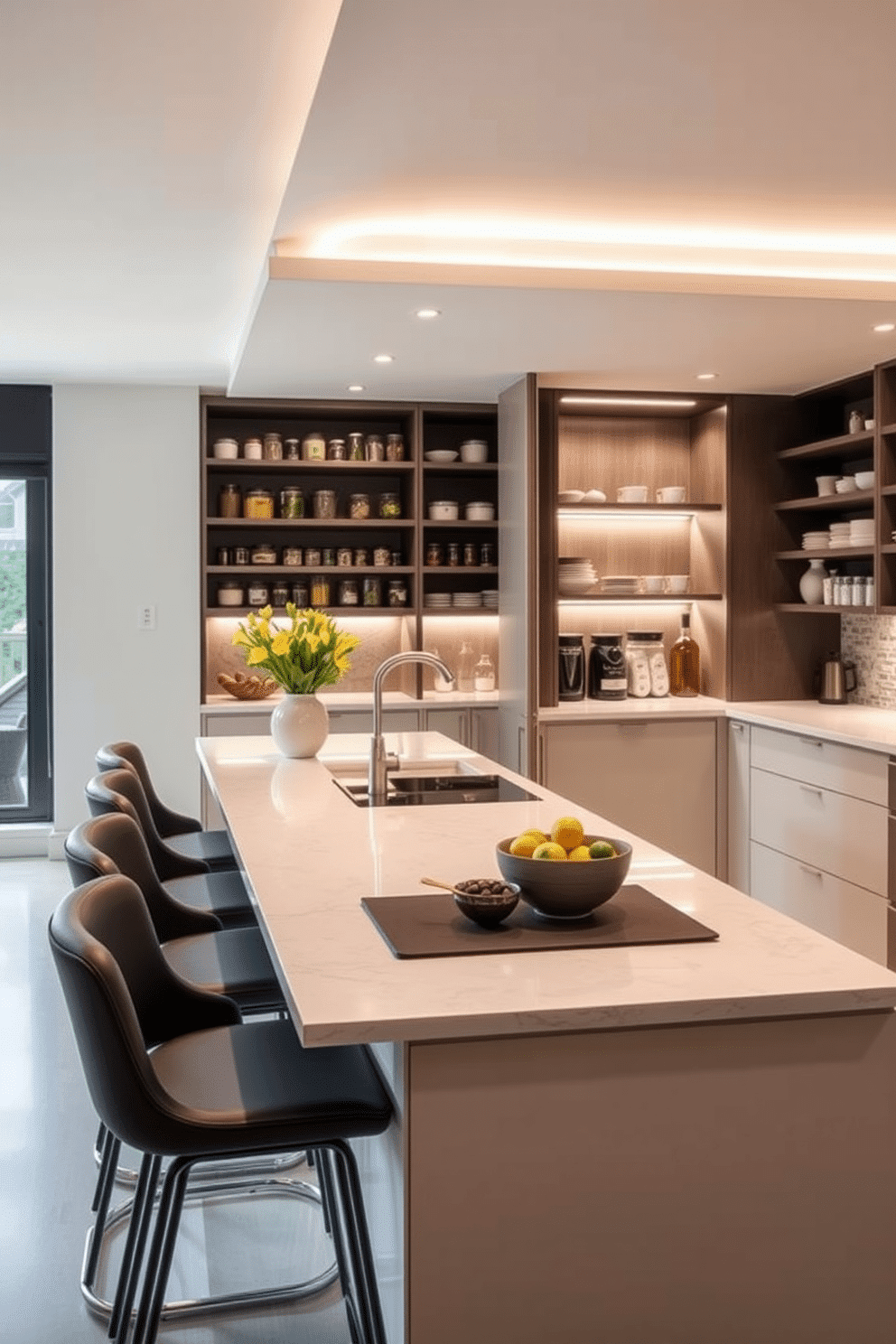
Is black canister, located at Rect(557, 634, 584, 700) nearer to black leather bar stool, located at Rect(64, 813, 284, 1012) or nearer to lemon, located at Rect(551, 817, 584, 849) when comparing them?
black leather bar stool, located at Rect(64, 813, 284, 1012)

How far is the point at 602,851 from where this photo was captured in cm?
199

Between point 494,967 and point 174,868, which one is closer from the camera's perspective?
point 494,967

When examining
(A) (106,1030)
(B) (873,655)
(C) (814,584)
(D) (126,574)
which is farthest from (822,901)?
(D) (126,574)

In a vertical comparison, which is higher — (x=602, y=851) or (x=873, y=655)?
(x=873, y=655)

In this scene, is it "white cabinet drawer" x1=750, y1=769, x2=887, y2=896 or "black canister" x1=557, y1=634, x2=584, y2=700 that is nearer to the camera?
"white cabinet drawer" x1=750, y1=769, x2=887, y2=896

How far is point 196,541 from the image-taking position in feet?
21.2

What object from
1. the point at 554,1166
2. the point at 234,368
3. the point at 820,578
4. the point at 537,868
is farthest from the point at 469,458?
the point at 554,1166

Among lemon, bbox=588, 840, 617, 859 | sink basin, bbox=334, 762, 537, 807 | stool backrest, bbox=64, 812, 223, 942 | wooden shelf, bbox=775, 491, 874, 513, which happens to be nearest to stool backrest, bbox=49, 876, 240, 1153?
stool backrest, bbox=64, 812, 223, 942

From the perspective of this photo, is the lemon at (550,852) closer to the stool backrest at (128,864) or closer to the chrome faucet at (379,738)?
the stool backrest at (128,864)

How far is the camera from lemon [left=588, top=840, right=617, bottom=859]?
6.51ft

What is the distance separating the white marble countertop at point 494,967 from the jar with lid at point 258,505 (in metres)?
3.81

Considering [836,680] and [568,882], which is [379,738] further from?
[836,680]

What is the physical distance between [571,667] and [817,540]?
1186 millimetres

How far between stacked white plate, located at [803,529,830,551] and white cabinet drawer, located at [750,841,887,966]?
129 centimetres
